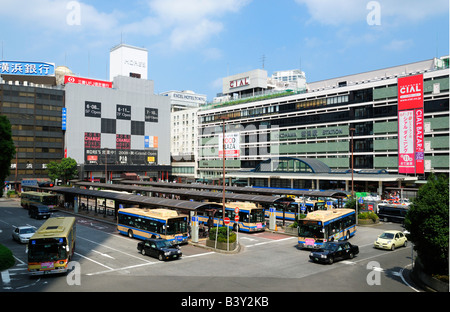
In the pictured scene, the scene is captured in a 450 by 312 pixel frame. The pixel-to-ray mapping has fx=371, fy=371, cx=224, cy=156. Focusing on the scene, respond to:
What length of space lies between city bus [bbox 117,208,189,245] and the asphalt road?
163cm

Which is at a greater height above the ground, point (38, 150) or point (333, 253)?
point (38, 150)

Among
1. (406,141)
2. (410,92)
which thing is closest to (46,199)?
(406,141)

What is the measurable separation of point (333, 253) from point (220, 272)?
8342mm

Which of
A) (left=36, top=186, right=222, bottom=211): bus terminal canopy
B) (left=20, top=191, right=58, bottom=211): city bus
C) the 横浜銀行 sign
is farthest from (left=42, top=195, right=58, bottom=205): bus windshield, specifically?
the 横浜銀行 sign

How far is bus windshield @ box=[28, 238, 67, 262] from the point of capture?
2264 centimetres

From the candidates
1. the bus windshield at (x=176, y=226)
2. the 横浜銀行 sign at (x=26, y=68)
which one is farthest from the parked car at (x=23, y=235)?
the 横浜銀行 sign at (x=26, y=68)

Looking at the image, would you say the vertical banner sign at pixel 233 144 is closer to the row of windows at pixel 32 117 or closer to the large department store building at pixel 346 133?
the large department store building at pixel 346 133

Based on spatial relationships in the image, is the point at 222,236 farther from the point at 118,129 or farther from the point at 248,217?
the point at 118,129

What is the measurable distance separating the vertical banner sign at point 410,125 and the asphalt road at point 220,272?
152 ft

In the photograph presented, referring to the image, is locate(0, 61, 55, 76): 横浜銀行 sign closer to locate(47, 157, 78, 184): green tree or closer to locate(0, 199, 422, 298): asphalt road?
locate(47, 157, 78, 184): green tree

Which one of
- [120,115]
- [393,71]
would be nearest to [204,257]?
[393,71]

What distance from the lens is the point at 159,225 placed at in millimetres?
33438

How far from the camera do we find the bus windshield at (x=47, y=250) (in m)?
22.6

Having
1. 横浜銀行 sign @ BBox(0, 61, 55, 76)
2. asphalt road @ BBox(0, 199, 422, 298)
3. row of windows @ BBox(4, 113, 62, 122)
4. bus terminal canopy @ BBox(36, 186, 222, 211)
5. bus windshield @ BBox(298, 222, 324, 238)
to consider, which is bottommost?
asphalt road @ BBox(0, 199, 422, 298)
